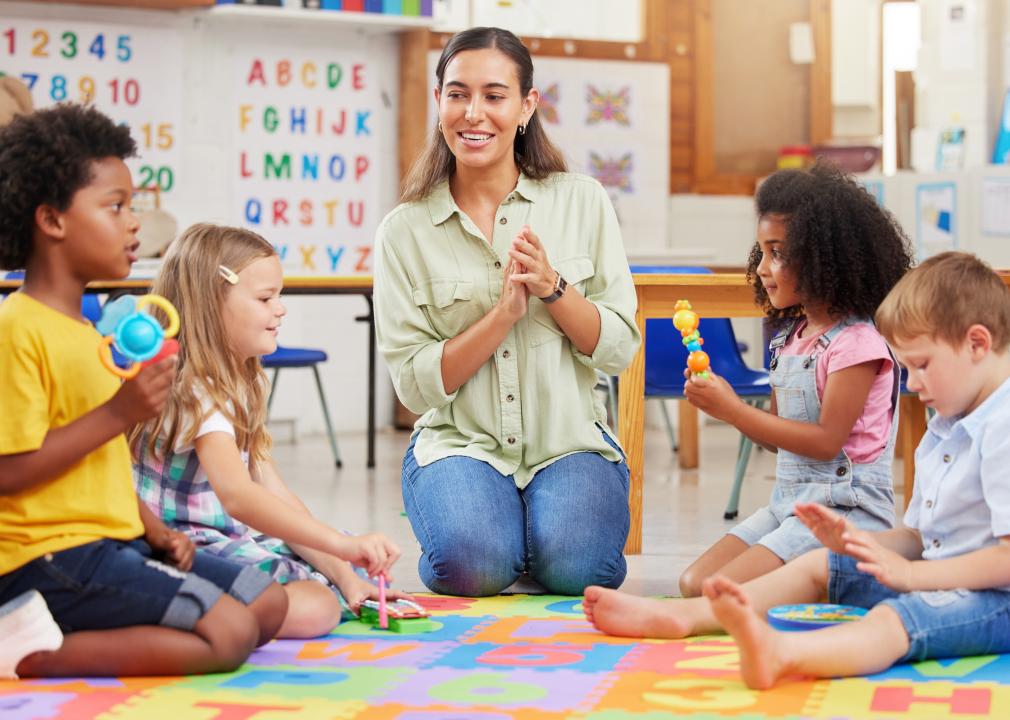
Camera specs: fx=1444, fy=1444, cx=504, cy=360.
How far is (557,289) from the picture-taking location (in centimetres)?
265

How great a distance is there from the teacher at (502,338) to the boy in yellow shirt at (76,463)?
2.42 feet

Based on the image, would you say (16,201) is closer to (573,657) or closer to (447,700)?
(447,700)

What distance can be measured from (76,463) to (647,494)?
8.79ft

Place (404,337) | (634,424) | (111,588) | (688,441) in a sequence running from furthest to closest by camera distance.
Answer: (688,441), (634,424), (404,337), (111,588)

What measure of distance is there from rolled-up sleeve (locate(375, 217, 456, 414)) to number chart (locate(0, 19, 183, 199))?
3.21 metres

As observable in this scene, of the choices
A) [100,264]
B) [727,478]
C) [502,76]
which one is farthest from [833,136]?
[100,264]

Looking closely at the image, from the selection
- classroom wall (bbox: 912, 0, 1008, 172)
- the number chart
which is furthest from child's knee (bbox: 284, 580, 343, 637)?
classroom wall (bbox: 912, 0, 1008, 172)

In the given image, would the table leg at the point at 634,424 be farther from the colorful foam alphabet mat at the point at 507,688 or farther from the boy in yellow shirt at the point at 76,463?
the boy in yellow shirt at the point at 76,463

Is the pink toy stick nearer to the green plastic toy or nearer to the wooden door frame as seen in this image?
the green plastic toy

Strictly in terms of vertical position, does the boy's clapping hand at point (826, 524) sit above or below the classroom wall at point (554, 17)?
below

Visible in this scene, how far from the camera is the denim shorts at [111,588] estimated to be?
6.42 feet

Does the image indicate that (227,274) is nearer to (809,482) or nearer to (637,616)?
(637,616)

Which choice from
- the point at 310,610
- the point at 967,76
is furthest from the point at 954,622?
the point at 967,76

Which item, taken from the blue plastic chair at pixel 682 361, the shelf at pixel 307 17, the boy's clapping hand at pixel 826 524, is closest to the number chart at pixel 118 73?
the shelf at pixel 307 17
